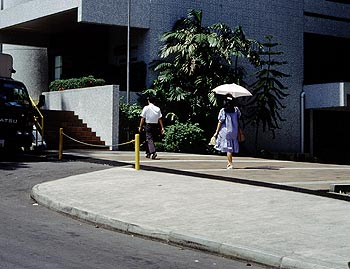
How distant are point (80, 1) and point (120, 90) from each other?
12.1ft

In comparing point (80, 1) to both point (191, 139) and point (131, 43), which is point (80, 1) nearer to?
point (131, 43)

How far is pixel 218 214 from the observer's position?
31.9ft

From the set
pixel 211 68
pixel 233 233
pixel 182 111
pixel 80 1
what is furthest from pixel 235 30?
pixel 233 233

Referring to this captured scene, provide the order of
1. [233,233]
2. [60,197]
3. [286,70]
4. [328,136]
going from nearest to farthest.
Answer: [233,233] < [60,197] < [286,70] < [328,136]

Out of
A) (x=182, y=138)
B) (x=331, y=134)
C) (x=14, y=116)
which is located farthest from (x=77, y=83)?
(x=331, y=134)

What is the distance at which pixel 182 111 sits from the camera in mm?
25234

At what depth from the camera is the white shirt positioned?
1788 centimetres

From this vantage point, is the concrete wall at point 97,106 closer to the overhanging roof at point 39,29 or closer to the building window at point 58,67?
the overhanging roof at point 39,29

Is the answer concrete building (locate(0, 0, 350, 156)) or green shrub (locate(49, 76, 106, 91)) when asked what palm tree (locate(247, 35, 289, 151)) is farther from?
green shrub (locate(49, 76, 106, 91))

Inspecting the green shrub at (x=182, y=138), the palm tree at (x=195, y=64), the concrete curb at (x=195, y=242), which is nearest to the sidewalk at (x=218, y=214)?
the concrete curb at (x=195, y=242)

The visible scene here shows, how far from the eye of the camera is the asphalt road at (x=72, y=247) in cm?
694

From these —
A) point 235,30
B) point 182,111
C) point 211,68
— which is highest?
point 235,30

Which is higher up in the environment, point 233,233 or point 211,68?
point 211,68

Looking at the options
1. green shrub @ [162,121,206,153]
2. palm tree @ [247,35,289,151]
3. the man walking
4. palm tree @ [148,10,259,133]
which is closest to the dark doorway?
palm tree @ [247,35,289,151]
